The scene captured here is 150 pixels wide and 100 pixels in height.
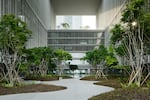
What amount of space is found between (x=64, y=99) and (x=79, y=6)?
172 feet

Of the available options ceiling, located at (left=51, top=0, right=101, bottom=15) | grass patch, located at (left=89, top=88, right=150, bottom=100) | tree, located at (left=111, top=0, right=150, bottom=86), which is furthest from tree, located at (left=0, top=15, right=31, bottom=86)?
ceiling, located at (left=51, top=0, right=101, bottom=15)

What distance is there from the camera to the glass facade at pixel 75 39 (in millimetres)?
57781

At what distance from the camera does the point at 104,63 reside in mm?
28719

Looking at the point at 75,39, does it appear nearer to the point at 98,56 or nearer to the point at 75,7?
the point at 75,7

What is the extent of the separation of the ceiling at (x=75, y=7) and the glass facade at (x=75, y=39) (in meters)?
5.79

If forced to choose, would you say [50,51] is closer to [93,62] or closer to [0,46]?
[93,62]

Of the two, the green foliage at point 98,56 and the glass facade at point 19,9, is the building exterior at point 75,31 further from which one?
the green foliage at point 98,56

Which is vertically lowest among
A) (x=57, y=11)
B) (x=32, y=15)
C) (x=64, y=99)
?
(x=64, y=99)

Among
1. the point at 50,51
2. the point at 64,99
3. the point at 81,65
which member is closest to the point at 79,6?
A: the point at 81,65

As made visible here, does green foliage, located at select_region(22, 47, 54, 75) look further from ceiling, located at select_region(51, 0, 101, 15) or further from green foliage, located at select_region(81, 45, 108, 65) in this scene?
ceiling, located at select_region(51, 0, 101, 15)

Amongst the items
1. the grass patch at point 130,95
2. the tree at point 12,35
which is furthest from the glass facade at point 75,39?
the grass patch at point 130,95

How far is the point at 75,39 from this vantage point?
192ft

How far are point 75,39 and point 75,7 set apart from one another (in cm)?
747

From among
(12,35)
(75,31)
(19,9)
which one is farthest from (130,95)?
(75,31)
